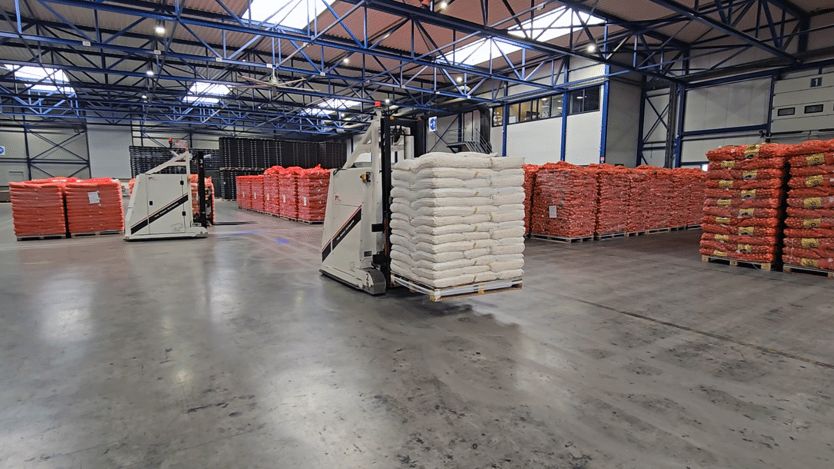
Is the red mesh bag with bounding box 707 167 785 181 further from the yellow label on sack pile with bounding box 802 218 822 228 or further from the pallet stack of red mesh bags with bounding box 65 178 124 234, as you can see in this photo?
the pallet stack of red mesh bags with bounding box 65 178 124 234

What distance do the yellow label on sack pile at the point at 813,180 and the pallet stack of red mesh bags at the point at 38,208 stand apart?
53.9 ft

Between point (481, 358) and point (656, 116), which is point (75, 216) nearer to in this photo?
point (481, 358)

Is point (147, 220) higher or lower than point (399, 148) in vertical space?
lower

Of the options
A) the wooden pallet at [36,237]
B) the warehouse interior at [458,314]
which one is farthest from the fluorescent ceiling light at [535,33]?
the wooden pallet at [36,237]

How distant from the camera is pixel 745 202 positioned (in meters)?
7.70

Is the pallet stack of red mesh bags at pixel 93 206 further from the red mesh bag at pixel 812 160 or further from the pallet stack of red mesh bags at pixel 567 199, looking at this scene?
the red mesh bag at pixel 812 160

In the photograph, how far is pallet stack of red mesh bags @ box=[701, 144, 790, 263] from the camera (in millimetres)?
7418

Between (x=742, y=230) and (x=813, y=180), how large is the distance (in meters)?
1.25

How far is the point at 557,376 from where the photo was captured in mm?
3340

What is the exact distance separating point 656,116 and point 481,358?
1768 cm

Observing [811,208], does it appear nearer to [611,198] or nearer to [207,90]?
[611,198]

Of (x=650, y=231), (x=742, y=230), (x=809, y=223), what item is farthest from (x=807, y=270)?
(x=650, y=231)

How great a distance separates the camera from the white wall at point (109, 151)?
2838 cm

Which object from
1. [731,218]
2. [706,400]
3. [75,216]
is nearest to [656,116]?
[731,218]
